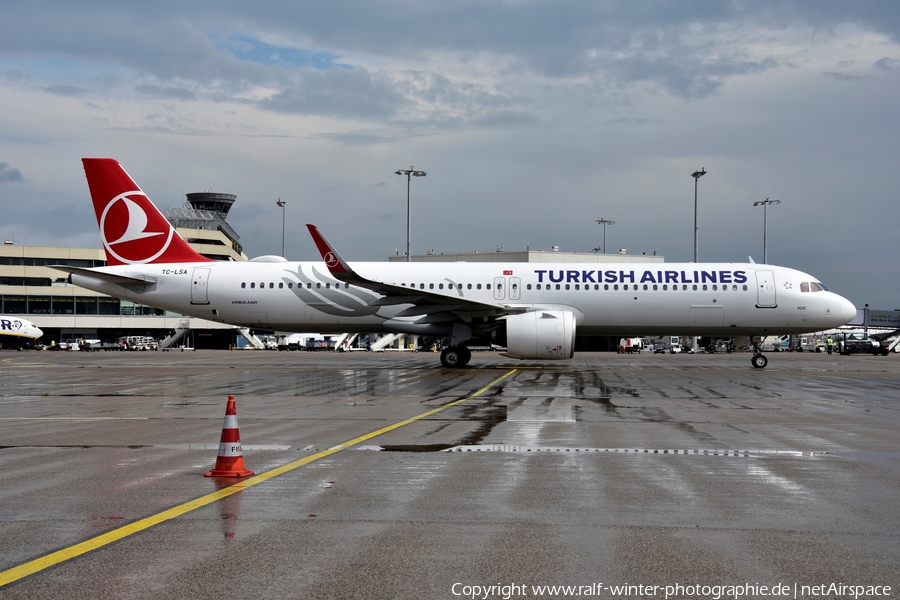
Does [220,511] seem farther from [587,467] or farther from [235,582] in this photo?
[587,467]

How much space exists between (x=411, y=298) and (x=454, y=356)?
3.16 meters

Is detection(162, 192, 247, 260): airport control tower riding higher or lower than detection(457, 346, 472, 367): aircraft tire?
higher

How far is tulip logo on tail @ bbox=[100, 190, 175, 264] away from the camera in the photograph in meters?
31.2

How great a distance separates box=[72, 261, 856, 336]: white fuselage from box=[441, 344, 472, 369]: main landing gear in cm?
188

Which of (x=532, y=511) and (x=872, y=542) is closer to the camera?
(x=872, y=542)

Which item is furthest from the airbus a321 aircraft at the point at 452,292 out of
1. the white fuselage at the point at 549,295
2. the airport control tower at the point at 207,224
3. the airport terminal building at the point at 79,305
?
the airport control tower at the point at 207,224

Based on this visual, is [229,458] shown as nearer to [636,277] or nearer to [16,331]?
[636,277]

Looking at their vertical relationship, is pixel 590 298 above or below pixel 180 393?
above

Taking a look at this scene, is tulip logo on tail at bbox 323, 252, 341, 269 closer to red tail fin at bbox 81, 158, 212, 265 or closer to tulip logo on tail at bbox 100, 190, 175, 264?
red tail fin at bbox 81, 158, 212, 265

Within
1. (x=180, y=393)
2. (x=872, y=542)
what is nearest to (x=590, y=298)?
(x=180, y=393)

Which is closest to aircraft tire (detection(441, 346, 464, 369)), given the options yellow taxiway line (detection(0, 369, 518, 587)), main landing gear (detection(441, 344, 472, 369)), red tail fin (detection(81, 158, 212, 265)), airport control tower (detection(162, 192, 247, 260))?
main landing gear (detection(441, 344, 472, 369))

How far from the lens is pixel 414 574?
4898mm

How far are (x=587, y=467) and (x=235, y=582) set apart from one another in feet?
16.7

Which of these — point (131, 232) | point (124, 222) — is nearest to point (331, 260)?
point (131, 232)
